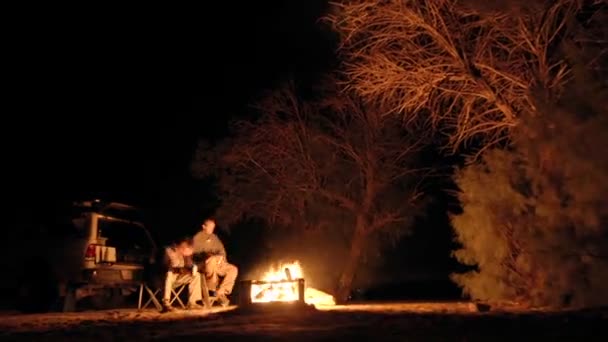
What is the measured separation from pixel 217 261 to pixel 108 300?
322 cm

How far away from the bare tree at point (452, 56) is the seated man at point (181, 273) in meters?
4.24

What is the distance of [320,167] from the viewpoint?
19.7m

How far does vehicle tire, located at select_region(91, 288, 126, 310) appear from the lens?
50.9 ft

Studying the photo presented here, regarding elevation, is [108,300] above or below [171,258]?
below

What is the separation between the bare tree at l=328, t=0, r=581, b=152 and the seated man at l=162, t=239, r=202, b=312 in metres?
4.24

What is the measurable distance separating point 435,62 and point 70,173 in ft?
48.6

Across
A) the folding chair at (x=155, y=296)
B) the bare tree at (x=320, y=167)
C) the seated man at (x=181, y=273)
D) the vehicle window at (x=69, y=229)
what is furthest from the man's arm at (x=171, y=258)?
the bare tree at (x=320, y=167)

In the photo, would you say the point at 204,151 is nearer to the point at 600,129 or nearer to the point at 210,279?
the point at 210,279

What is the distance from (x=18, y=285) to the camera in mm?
14180

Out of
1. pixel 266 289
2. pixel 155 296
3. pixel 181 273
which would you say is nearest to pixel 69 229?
pixel 155 296

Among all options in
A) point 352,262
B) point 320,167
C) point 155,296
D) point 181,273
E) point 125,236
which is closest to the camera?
point 181,273

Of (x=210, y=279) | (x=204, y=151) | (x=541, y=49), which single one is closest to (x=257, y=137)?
(x=204, y=151)

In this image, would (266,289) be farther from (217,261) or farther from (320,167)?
(320,167)

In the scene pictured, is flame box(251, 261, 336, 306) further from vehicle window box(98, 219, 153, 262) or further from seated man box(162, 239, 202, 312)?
vehicle window box(98, 219, 153, 262)
